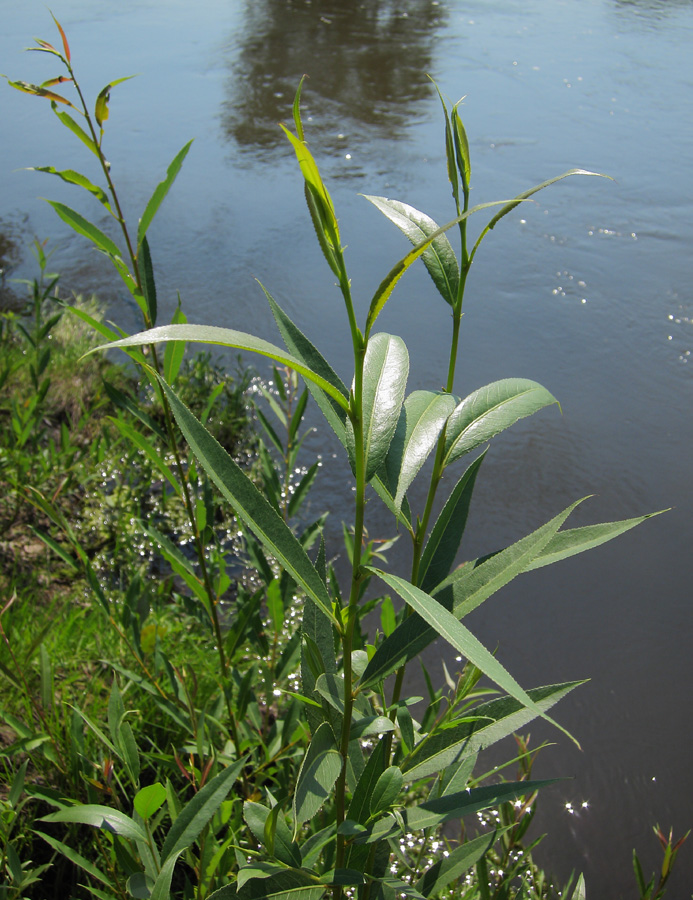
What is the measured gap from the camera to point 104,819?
0.72m

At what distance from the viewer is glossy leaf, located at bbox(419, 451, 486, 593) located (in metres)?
0.66

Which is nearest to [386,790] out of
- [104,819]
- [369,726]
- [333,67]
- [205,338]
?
[369,726]

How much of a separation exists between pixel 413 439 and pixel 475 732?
29 centimetres

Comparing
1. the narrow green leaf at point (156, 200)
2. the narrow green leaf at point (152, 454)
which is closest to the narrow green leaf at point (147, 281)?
the narrow green leaf at point (156, 200)

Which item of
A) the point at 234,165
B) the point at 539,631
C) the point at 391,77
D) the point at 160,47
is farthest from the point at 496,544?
the point at 160,47

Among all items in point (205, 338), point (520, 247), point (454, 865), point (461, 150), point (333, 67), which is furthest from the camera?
point (333, 67)

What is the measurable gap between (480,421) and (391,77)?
639cm

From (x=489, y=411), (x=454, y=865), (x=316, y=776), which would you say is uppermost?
(x=489, y=411)

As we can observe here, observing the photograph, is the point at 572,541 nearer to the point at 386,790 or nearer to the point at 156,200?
the point at 386,790

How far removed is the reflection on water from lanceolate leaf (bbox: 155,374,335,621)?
4940 millimetres

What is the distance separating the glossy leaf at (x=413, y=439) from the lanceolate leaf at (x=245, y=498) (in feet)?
0.36

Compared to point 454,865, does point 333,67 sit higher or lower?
higher

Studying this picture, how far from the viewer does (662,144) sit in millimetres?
4977

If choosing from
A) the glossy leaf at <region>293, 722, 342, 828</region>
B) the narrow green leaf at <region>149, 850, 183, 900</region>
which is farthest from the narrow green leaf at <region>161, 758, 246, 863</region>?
the glossy leaf at <region>293, 722, 342, 828</region>
